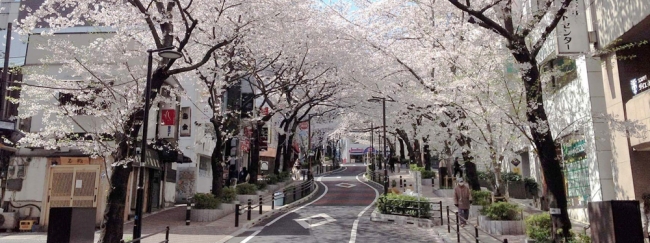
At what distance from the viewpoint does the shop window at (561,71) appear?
16359 mm

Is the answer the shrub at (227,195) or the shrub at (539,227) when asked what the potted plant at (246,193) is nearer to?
the shrub at (227,195)

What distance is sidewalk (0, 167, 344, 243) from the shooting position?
14172 mm

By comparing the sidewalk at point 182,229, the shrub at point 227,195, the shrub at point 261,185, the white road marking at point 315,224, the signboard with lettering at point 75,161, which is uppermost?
the signboard with lettering at point 75,161

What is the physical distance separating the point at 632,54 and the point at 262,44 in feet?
47.1

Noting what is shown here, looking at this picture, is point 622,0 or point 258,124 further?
point 258,124

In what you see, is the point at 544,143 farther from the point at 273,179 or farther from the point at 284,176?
the point at 284,176

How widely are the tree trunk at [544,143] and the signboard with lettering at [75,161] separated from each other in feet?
55.7

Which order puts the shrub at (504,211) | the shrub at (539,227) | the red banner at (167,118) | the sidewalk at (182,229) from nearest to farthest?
the shrub at (539,227)
the shrub at (504,211)
the sidewalk at (182,229)
the red banner at (167,118)

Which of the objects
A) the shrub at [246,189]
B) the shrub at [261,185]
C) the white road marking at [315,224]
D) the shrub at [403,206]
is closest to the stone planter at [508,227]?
the shrub at [403,206]

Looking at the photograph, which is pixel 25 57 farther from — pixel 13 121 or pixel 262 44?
pixel 262 44

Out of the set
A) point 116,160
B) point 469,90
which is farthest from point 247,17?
point 469,90

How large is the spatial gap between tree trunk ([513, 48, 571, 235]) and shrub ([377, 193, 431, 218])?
7462 millimetres

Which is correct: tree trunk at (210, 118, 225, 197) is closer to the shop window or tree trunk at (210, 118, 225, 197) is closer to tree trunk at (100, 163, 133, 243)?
tree trunk at (100, 163, 133, 243)

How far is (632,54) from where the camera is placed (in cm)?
1332
